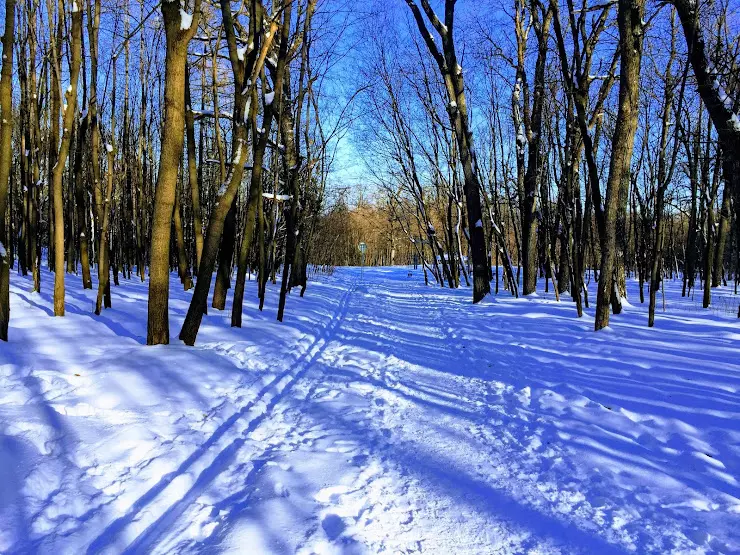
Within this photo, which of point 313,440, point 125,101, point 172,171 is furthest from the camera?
point 125,101

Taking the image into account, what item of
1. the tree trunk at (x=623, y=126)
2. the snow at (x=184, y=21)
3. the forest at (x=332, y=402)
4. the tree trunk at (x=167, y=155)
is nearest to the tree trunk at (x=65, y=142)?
the forest at (x=332, y=402)

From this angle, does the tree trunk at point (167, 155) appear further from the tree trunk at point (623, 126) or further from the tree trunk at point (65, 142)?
the tree trunk at point (623, 126)

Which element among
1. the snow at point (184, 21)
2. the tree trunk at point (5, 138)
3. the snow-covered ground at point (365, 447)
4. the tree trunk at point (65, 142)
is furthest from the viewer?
the tree trunk at point (65, 142)

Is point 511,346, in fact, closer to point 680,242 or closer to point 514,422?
point 514,422

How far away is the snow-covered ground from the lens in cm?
244

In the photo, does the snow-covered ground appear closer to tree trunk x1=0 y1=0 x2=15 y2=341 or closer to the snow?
tree trunk x1=0 y1=0 x2=15 y2=341

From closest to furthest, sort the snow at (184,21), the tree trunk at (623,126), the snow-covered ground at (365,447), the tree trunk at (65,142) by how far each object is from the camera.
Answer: the snow-covered ground at (365,447)
the snow at (184,21)
the tree trunk at (65,142)
the tree trunk at (623,126)

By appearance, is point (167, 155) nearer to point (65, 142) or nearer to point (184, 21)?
point (184, 21)

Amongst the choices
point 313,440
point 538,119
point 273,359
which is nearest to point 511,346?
point 273,359

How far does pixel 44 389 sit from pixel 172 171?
10.1 ft

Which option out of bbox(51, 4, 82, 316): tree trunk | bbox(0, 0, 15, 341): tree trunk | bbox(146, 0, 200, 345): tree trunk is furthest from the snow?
bbox(51, 4, 82, 316): tree trunk

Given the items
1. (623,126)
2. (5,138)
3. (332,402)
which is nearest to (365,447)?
(332,402)

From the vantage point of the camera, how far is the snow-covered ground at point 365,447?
8.00 feet

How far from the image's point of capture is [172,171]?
595cm
